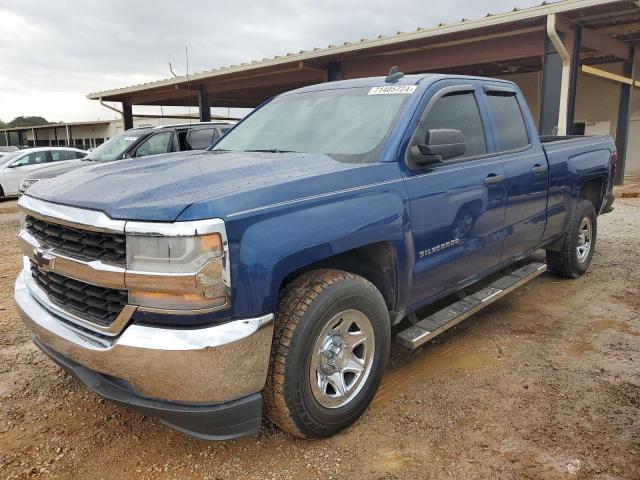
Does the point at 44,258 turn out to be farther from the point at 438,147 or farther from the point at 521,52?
the point at 521,52

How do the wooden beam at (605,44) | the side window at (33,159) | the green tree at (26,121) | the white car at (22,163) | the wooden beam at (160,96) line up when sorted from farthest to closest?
the green tree at (26,121)
the wooden beam at (160,96)
the side window at (33,159)
the white car at (22,163)
the wooden beam at (605,44)

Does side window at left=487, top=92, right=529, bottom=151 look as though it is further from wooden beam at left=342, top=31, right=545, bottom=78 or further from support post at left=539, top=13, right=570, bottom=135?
wooden beam at left=342, top=31, right=545, bottom=78

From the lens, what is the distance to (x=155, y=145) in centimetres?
952

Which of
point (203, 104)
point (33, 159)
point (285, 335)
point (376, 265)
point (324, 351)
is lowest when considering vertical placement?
point (324, 351)

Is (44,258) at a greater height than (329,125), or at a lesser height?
lesser

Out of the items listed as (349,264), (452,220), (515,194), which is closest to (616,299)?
(515,194)

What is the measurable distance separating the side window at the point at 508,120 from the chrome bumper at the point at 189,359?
276 centimetres

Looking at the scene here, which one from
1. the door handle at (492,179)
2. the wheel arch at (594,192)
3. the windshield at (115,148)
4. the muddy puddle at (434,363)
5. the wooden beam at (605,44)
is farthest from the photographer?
the wooden beam at (605,44)

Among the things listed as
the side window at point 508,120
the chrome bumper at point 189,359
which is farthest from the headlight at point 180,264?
the side window at point 508,120

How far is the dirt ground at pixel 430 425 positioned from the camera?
8.25 feet

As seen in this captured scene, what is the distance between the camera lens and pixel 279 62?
Answer: 1344 centimetres

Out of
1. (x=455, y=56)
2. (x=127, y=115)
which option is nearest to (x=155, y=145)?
(x=455, y=56)

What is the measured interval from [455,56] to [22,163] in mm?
12439

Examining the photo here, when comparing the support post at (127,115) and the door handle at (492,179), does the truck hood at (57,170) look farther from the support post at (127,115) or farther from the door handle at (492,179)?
the support post at (127,115)
